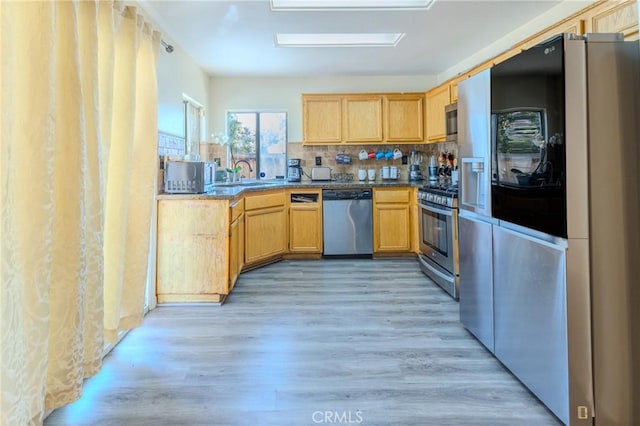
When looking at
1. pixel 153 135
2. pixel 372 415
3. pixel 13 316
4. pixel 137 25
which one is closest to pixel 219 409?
pixel 372 415

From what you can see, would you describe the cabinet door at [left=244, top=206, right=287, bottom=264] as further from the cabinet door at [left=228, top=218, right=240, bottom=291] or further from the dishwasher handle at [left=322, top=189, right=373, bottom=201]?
the dishwasher handle at [left=322, top=189, right=373, bottom=201]

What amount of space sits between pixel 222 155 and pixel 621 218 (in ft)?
14.7

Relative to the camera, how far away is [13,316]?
119 cm

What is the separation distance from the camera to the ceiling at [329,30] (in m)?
2.90

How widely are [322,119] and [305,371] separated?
144 inches

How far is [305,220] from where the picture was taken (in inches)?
183

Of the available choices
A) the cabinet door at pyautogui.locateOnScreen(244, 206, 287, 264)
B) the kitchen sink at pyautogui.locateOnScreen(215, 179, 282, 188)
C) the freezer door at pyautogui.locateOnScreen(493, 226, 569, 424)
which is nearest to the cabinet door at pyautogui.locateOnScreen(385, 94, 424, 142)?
the kitchen sink at pyautogui.locateOnScreen(215, 179, 282, 188)

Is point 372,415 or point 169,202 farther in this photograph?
point 169,202

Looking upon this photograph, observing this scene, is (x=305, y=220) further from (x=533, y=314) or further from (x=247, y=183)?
(x=533, y=314)

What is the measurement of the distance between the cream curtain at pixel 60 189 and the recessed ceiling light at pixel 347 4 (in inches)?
46.0

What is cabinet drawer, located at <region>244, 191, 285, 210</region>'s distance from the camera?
12.9ft

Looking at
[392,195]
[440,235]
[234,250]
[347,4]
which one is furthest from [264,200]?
[347,4]

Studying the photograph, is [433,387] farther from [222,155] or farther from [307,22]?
[222,155]

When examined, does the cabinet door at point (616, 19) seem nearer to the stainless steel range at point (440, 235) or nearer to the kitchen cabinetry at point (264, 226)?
the stainless steel range at point (440, 235)
